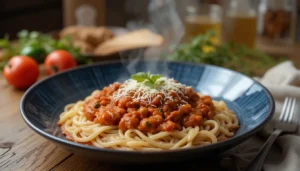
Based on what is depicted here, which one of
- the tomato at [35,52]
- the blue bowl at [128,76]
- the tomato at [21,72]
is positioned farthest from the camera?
the tomato at [35,52]

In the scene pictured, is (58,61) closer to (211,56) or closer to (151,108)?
(211,56)

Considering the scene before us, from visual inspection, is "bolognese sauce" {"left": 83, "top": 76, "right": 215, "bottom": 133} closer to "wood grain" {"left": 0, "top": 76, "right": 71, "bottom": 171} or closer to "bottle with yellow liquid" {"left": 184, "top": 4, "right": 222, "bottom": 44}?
"wood grain" {"left": 0, "top": 76, "right": 71, "bottom": 171}

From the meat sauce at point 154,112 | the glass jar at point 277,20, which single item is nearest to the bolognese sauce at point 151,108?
the meat sauce at point 154,112

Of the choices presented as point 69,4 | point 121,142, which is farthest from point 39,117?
point 69,4

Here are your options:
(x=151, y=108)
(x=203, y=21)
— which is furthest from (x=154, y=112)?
(x=203, y=21)

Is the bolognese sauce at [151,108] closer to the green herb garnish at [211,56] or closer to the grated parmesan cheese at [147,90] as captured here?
the grated parmesan cheese at [147,90]
